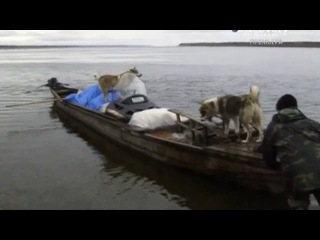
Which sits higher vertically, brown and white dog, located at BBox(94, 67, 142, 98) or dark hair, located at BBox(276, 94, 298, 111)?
dark hair, located at BBox(276, 94, 298, 111)

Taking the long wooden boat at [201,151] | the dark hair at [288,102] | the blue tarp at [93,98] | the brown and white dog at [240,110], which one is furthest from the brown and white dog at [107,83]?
the dark hair at [288,102]

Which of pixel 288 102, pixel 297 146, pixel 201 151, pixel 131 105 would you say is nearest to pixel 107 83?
pixel 131 105

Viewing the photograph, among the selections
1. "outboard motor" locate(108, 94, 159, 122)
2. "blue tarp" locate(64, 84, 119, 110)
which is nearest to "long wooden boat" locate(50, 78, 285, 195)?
"outboard motor" locate(108, 94, 159, 122)

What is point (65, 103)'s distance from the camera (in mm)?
15445

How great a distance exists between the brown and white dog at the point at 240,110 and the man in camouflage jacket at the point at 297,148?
2552 mm

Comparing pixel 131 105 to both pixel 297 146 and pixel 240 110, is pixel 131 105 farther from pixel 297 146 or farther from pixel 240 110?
pixel 297 146

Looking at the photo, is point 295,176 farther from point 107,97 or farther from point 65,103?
point 65,103

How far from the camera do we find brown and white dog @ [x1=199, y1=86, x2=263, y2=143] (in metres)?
7.88

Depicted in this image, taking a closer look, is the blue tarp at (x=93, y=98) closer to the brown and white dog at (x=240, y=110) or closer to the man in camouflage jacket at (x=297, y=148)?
the brown and white dog at (x=240, y=110)

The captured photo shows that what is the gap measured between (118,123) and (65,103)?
18.0ft

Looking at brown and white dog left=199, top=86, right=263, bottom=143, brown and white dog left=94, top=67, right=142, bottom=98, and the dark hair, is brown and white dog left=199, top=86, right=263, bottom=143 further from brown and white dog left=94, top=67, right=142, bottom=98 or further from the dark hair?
brown and white dog left=94, top=67, right=142, bottom=98

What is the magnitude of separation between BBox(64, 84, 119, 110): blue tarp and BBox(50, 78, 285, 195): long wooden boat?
62.3 inches

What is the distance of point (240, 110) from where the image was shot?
8.02m

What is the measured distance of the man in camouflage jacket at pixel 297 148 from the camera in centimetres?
500
